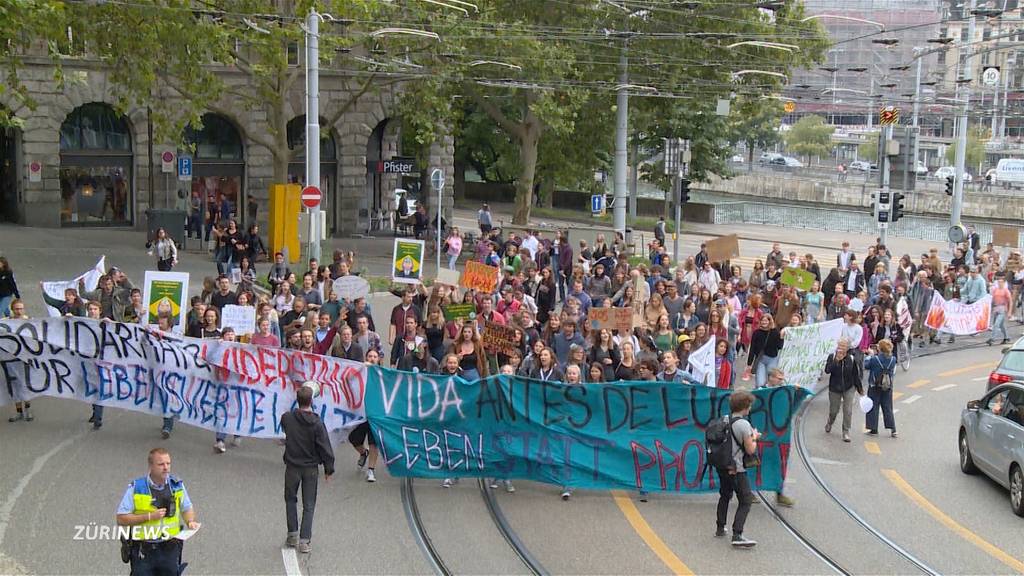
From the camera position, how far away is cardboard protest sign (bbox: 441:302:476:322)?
1728 cm

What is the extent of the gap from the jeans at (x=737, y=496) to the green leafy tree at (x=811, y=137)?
96297mm

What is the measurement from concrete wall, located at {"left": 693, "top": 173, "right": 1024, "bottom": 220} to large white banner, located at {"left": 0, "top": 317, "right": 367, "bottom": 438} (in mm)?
53898

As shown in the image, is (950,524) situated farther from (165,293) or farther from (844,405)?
(165,293)

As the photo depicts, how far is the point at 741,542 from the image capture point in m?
11.2

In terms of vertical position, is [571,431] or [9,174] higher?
[9,174]

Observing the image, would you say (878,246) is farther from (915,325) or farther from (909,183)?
(909,183)

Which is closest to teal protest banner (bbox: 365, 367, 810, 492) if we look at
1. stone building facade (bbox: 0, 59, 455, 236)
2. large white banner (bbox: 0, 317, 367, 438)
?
large white banner (bbox: 0, 317, 367, 438)

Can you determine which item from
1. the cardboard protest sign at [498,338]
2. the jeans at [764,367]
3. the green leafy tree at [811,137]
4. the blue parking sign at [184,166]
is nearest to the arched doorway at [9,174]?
the blue parking sign at [184,166]

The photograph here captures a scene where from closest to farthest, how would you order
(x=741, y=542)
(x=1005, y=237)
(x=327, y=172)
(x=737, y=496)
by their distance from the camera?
(x=741, y=542), (x=737, y=496), (x=1005, y=237), (x=327, y=172)

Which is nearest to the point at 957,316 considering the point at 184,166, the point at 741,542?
the point at 741,542

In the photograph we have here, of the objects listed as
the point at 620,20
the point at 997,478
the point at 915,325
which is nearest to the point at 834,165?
the point at 620,20

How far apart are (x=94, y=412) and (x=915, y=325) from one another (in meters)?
16.6

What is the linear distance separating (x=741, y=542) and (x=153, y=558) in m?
5.22

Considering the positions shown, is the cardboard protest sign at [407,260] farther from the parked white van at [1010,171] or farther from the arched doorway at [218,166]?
the parked white van at [1010,171]
